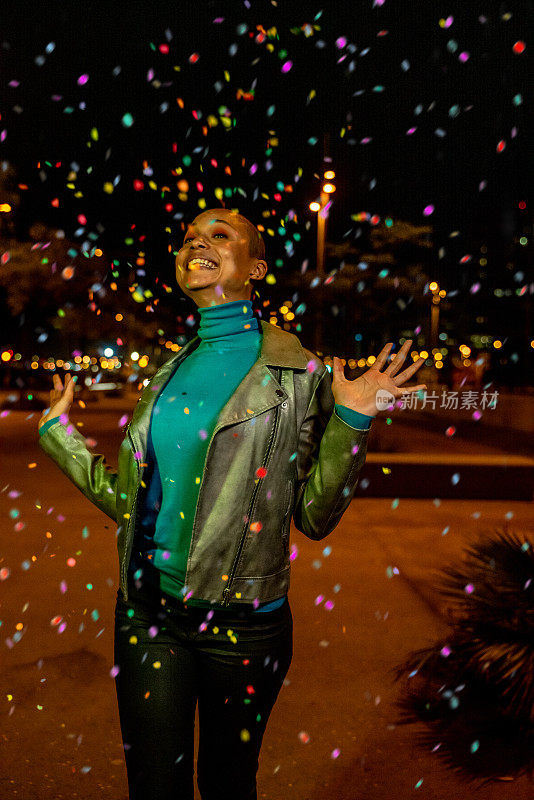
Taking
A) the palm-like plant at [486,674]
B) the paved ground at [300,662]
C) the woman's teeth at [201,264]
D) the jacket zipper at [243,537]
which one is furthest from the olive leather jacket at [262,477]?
the palm-like plant at [486,674]

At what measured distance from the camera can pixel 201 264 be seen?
2.08 m

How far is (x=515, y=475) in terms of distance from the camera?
9305 millimetres

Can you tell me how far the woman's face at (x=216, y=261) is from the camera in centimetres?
208

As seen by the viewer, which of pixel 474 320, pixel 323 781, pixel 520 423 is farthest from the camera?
pixel 474 320

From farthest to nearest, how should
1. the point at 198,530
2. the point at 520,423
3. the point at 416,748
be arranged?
the point at 520,423 < the point at 416,748 < the point at 198,530

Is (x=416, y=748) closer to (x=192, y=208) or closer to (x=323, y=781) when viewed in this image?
(x=323, y=781)

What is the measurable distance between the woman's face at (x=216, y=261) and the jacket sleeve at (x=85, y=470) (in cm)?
59

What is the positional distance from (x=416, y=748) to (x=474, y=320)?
1817 inches

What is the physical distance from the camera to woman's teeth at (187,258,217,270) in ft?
6.83

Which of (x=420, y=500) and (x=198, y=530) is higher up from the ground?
(x=198, y=530)

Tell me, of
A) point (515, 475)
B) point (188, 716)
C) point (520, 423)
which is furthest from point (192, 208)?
point (520, 423)

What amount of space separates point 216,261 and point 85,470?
76 cm

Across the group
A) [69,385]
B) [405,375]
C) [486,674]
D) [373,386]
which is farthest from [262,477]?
[486,674]

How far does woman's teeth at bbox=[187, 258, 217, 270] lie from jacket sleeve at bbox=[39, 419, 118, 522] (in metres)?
0.65
